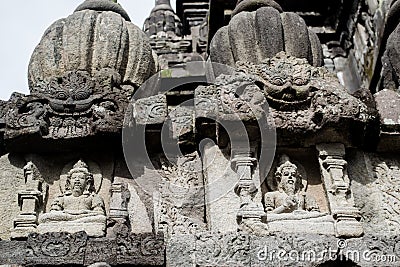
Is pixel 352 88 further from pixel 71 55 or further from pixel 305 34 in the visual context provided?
pixel 71 55

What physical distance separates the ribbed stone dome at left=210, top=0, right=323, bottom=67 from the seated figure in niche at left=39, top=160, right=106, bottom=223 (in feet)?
6.45

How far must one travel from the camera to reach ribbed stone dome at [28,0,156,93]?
19.0ft

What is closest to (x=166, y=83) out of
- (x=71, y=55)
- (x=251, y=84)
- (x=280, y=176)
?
(x=71, y=55)

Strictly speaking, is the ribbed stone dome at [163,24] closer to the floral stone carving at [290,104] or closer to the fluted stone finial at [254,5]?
the fluted stone finial at [254,5]

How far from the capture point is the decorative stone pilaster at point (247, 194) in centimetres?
438

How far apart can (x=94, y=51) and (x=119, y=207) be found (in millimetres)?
1859

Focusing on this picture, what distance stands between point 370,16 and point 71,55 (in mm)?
5636

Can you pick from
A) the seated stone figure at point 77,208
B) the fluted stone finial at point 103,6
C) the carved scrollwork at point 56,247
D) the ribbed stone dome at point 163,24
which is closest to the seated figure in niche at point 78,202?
the seated stone figure at point 77,208

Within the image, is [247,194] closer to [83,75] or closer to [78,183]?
[78,183]

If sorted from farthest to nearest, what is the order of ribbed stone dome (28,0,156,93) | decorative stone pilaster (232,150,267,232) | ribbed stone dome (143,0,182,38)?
ribbed stone dome (143,0,182,38)
ribbed stone dome (28,0,156,93)
decorative stone pilaster (232,150,267,232)

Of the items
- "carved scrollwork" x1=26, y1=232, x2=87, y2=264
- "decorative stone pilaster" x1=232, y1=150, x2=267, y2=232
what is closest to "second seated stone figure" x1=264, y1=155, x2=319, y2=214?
"decorative stone pilaster" x1=232, y1=150, x2=267, y2=232

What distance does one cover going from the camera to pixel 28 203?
463 cm

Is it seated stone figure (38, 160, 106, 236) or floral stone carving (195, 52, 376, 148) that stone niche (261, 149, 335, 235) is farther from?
seated stone figure (38, 160, 106, 236)

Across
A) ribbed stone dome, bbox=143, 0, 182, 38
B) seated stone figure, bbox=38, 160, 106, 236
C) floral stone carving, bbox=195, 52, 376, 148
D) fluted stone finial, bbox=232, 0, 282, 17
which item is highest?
ribbed stone dome, bbox=143, 0, 182, 38
